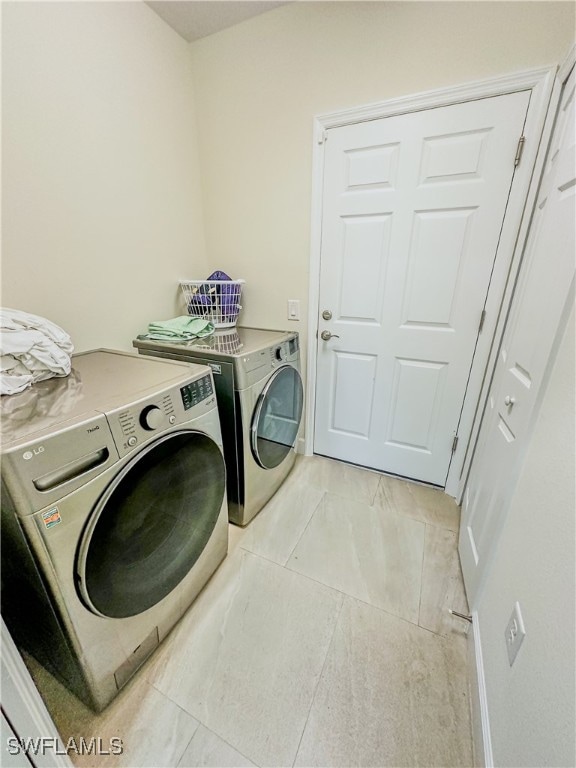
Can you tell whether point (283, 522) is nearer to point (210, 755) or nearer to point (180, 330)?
point (210, 755)

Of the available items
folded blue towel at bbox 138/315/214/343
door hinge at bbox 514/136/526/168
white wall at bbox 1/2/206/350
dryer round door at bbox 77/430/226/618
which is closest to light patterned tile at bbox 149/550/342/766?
dryer round door at bbox 77/430/226/618

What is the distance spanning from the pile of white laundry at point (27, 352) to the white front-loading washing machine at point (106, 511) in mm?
48

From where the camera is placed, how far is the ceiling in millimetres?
1410

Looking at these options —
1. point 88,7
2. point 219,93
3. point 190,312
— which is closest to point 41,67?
point 88,7

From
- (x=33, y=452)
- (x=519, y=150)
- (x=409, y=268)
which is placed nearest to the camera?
(x=33, y=452)

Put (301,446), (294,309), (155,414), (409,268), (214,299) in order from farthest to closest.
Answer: (301,446)
(294,309)
(214,299)
(409,268)
(155,414)

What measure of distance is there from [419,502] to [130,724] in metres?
1.55

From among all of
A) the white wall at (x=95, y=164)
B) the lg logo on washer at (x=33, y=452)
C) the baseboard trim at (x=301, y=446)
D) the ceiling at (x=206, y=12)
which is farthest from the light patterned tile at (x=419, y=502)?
the ceiling at (x=206, y=12)

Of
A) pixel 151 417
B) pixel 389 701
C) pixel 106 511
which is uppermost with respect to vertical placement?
pixel 151 417

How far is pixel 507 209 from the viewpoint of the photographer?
1.34 m

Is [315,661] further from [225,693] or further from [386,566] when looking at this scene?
[386,566]

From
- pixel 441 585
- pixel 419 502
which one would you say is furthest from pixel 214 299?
pixel 441 585

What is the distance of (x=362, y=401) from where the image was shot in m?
1.91

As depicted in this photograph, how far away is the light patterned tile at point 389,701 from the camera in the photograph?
0.84 metres
